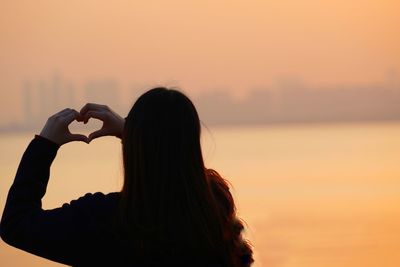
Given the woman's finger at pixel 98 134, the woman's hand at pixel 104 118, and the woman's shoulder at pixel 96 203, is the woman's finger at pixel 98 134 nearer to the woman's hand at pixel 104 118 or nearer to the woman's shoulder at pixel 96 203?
the woman's hand at pixel 104 118

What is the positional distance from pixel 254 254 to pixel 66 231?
0.25m

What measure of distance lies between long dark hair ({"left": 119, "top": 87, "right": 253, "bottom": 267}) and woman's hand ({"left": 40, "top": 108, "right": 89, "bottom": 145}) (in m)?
0.08

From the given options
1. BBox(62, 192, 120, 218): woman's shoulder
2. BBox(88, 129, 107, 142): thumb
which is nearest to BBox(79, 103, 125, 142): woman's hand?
BBox(88, 129, 107, 142): thumb

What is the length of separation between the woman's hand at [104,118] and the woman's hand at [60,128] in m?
0.03

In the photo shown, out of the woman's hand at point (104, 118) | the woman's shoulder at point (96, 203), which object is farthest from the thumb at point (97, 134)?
the woman's shoulder at point (96, 203)

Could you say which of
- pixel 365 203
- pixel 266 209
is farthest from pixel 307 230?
pixel 365 203

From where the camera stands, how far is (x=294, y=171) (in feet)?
47.8

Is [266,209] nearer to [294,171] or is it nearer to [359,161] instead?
[294,171]

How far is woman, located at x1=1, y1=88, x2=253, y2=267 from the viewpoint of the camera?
3.77 ft

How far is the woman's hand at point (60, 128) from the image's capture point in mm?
1186

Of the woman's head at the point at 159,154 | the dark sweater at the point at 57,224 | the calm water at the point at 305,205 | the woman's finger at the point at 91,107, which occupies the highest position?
the woman's finger at the point at 91,107

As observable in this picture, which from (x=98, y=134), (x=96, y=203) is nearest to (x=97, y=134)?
(x=98, y=134)

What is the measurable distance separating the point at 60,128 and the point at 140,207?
141mm

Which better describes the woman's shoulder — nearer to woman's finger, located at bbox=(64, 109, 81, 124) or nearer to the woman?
the woman
